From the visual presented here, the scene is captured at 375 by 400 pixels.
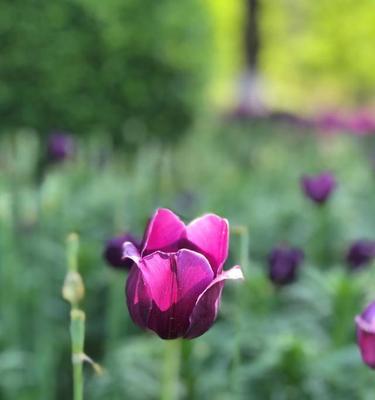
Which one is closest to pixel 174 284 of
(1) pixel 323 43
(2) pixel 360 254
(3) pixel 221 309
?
(2) pixel 360 254

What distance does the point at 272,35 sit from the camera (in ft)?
67.4

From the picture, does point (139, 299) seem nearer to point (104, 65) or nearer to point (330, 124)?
point (104, 65)

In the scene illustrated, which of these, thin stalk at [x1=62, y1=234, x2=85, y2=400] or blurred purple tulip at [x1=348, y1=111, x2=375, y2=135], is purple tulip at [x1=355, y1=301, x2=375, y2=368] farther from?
blurred purple tulip at [x1=348, y1=111, x2=375, y2=135]

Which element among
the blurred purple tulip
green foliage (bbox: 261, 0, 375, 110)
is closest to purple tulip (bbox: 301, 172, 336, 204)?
the blurred purple tulip

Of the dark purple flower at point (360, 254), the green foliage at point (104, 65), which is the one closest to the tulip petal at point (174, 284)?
the dark purple flower at point (360, 254)

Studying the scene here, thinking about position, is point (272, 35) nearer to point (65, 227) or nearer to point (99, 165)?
point (99, 165)

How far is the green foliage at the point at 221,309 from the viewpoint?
80.0 inches

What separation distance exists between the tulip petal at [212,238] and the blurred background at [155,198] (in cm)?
31

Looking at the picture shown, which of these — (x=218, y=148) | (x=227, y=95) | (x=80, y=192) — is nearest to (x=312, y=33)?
(x=227, y=95)

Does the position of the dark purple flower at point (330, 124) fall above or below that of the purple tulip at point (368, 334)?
below

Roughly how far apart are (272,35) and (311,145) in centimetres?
1311

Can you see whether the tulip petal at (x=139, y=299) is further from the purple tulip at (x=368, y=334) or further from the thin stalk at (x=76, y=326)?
the purple tulip at (x=368, y=334)

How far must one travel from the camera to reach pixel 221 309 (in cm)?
260

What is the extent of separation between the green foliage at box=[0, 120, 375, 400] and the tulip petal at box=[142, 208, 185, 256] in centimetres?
44
